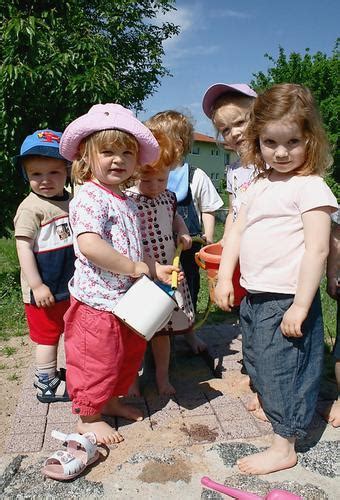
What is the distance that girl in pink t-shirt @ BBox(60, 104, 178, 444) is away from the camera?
7.02ft

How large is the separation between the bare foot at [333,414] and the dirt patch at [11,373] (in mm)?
1710

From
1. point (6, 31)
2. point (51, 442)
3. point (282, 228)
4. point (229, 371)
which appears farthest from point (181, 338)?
point (6, 31)

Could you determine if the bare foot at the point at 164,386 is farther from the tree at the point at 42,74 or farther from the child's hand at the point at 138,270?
the tree at the point at 42,74

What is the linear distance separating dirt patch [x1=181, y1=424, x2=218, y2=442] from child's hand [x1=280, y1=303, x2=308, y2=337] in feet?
2.56

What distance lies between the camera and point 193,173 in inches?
126

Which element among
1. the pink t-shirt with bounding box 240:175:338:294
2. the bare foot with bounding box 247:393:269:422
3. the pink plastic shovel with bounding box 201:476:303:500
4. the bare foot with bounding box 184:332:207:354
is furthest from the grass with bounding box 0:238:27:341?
the pink t-shirt with bounding box 240:175:338:294

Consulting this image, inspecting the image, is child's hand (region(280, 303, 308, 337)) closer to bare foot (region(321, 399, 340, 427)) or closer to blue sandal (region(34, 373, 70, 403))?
bare foot (region(321, 399, 340, 427))

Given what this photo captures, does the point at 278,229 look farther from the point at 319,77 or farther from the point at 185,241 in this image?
the point at 319,77

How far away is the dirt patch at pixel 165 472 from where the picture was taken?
2113 mm

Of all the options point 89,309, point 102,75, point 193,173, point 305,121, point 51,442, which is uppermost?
point 102,75

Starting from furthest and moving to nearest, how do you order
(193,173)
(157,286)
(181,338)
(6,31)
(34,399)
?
1. (6,31)
2. (181,338)
3. (193,173)
4. (34,399)
5. (157,286)

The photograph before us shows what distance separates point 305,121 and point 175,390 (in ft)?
5.95

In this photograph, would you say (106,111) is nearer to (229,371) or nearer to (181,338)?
(229,371)

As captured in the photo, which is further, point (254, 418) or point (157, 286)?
point (254, 418)
